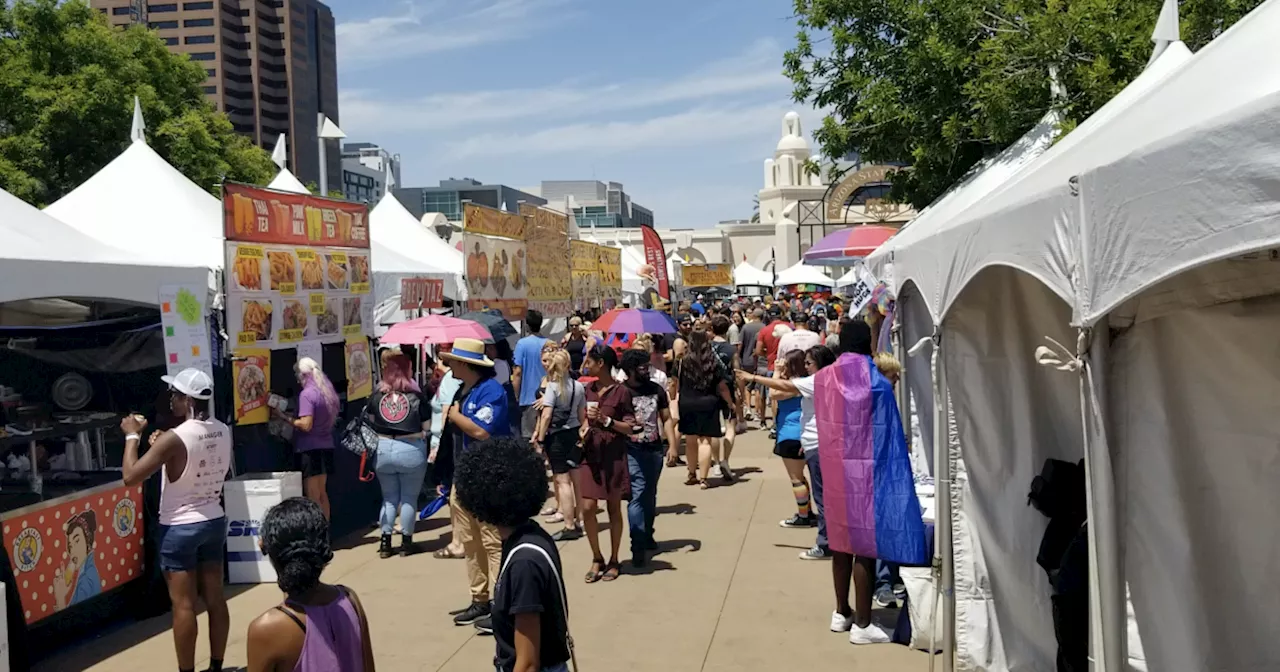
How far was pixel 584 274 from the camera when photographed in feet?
68.3

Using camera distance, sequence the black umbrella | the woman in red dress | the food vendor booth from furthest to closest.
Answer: the black umbrella, the woman in red dress, the food vendor booth

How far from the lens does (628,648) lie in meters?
6.34

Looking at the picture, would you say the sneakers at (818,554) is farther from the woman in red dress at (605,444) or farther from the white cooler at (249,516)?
the white cooler at (249,516)

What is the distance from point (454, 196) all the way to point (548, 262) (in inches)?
3876

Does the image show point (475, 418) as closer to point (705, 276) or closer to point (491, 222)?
point (491, 222)

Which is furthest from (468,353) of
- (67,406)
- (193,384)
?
(67,406)

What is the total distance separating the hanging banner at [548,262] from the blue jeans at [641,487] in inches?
327

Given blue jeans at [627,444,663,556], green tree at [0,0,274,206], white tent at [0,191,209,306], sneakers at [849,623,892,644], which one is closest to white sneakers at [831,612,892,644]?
sneakers at [849,623,892,644]

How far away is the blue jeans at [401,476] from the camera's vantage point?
328 inches

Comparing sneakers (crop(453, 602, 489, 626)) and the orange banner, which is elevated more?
the orange banner

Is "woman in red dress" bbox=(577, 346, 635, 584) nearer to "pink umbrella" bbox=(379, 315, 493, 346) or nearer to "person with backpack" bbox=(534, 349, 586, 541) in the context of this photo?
"person with backpack" bbox=(534, 349, 586, 541)

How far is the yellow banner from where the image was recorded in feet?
43.9

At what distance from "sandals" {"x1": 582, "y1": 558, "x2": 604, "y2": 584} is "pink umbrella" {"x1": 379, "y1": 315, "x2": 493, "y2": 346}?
9.14 ft

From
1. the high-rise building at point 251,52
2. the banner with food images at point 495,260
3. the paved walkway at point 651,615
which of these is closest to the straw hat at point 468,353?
the paved walkway at point 651,615
